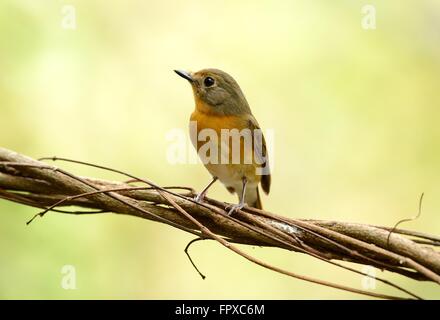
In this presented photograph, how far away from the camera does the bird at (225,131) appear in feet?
11.7

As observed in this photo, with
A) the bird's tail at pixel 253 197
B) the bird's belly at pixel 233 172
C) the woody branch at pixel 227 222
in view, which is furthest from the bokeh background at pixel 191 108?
the woody branch at pixel 227 222

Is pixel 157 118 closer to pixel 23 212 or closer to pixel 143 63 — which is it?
pixel 143 63

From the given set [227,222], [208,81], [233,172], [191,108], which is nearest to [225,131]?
[233,172]

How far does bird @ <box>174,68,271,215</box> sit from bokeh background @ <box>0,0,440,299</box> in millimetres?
1503

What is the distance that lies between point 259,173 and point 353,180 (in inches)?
77.6

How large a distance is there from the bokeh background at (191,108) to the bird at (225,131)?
150 cm

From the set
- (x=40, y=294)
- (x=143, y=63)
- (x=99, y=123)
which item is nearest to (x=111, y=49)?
(x=143, y=63)

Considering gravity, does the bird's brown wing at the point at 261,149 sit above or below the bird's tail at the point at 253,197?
above

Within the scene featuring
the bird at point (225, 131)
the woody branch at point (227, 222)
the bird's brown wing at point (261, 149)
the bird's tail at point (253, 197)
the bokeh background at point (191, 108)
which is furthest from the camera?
the bokeh background at point (191, 108)

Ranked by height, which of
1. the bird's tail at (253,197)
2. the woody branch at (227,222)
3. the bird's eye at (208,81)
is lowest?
the woody branch at (227,222)

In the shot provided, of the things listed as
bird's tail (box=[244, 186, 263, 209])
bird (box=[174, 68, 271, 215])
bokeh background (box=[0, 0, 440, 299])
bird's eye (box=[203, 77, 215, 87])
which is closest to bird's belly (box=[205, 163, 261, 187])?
bird (box=[174, 68, 271, 215])

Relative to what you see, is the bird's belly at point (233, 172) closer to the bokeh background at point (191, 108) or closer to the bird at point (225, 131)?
the bird at point (225, 131)

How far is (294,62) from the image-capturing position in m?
5.94

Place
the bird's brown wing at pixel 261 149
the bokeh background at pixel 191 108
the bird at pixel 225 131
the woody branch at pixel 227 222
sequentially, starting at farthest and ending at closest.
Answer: the bokeh background at pixel 191 108 < the bird's brown wing at pixel 261 149 < the bird at pixel 225 131 < the woody branch at pixel 227 222
